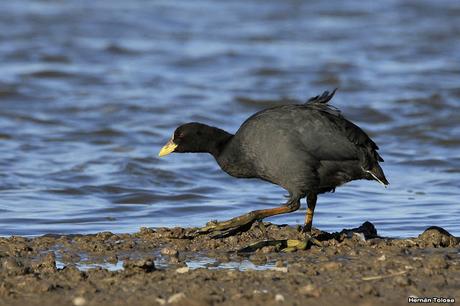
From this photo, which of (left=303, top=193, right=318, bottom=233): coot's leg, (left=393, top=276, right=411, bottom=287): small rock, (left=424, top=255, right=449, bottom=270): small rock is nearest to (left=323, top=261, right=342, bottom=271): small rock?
(left=393, top=276, right=411, bottom=287): small rock

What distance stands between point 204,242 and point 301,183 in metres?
0.83

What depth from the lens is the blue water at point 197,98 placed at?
9.97 metres

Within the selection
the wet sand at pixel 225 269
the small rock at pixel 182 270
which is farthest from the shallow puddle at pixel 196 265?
the small rock at pixel 182 270

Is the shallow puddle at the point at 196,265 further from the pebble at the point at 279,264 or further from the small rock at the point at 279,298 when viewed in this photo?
the small rock at the point at 279,298

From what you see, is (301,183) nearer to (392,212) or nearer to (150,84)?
(392,212)

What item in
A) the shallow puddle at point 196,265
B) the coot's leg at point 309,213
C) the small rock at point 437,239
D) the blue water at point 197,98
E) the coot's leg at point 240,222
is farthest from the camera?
the blue water at point 197,98

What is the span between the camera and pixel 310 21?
78.9 feet

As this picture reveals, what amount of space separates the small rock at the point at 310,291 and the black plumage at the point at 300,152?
1727 millimetres

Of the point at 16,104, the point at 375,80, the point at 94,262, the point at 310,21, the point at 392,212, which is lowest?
the point at 94,262

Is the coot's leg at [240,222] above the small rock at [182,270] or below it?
above

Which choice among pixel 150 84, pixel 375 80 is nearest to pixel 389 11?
pixel 375 80

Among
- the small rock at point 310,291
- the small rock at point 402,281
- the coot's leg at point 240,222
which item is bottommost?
the small rock at point 310,291

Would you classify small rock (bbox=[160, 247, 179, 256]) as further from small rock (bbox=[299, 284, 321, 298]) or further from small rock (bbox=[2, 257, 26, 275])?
small rock (bbox=[299, 284, 321, 298])

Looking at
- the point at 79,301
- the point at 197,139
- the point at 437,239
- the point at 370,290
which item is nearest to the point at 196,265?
the point at 79,301
